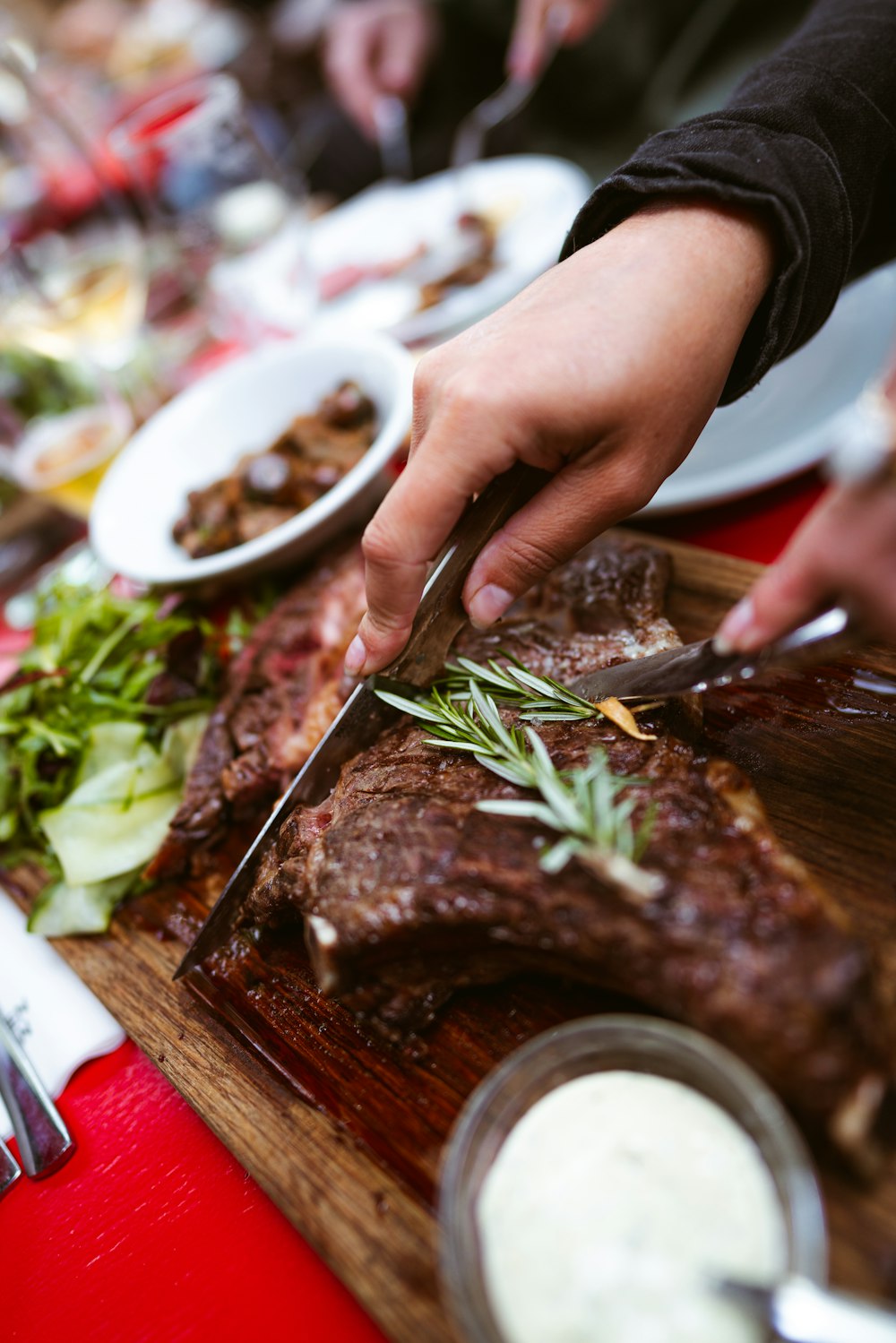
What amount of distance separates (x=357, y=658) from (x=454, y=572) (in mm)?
304

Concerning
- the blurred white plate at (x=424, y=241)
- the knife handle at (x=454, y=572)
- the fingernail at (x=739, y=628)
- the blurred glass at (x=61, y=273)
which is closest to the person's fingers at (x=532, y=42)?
the blurred white plate at (x=424, y=241)

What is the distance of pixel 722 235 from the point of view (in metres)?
1.77

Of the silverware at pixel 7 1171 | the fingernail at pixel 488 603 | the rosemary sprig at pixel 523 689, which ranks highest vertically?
the fingernail at pixel 488 603

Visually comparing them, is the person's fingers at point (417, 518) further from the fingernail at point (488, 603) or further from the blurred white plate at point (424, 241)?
the blurred white plate at point (424, 241)

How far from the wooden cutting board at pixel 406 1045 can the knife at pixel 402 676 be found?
0.43ft

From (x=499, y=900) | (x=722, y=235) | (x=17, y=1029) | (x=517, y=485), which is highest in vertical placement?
(x=722, y=235)

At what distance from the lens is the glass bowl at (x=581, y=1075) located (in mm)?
1147

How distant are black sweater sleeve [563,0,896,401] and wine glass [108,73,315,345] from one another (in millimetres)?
2549

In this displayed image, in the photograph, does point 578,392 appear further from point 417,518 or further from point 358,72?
point 358,72

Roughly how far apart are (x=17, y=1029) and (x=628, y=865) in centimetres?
174

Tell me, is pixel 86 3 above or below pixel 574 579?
above

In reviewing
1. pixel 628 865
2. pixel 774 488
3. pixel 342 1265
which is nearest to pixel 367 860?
pixel 628 865

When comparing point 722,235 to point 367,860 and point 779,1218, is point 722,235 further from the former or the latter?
point 779,1218

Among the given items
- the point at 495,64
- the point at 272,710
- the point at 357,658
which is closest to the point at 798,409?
the point at 357,658
